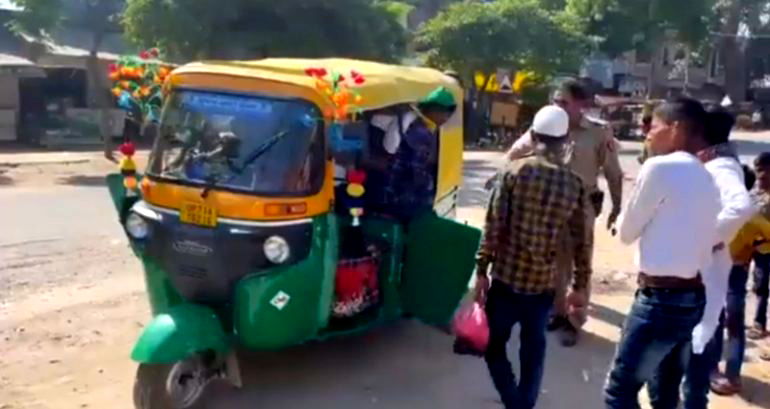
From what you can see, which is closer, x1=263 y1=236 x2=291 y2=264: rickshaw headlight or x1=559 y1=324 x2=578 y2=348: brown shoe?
x1=263 y1=236 x2=291 y2=264: rickshaw headlight

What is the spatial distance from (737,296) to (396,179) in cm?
226

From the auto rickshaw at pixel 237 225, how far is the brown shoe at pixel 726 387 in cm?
170

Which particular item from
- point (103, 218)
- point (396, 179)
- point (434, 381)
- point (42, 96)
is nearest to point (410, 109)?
point (396, 179)

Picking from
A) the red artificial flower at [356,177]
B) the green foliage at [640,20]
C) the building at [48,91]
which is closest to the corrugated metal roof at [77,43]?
the building at [48,91]

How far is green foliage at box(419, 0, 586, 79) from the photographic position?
27641mm

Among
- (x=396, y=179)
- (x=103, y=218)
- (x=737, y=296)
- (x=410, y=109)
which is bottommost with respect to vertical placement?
(x=103, y=218)

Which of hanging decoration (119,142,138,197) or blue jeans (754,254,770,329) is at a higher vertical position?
hanging decoration (119,142,138,197)

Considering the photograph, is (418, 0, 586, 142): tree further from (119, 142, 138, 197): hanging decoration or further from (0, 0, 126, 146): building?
(119, 142, 138, 197): hanging decoration

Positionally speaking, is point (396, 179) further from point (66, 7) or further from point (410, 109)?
point (66, 7)

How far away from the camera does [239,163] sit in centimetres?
576

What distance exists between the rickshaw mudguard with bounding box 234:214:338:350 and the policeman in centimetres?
148

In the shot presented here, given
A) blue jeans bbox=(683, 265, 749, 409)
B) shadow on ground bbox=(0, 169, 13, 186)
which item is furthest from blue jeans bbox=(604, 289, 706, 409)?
shadow on ground bbox=(0, 169, 13, 186)

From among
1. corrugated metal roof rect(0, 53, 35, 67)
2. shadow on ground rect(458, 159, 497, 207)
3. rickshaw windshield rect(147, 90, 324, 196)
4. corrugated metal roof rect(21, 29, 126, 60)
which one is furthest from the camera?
corrugated metal roof rect(21, 29, 126, 60)

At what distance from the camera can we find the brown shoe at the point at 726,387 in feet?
20.3
